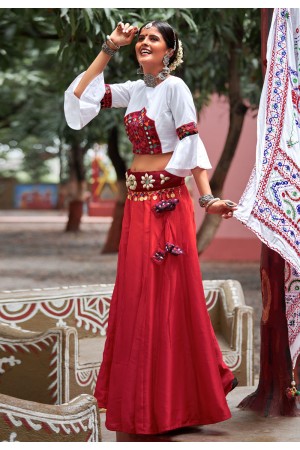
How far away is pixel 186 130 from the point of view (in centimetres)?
450

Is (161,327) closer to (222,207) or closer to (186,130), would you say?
(222,207)

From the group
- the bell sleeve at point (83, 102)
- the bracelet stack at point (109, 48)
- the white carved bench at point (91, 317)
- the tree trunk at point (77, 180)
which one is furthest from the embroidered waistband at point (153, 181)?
the tree trunk at point (77, 180)

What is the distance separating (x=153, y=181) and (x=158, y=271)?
427 millimetres

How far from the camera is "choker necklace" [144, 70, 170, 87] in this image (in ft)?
15.2

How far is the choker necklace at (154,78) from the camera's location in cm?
462

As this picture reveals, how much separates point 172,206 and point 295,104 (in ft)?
2.68

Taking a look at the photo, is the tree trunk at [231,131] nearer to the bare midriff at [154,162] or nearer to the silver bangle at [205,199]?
the bare midriff at [154,162]

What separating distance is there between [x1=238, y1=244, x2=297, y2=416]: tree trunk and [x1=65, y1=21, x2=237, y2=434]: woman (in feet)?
1.51

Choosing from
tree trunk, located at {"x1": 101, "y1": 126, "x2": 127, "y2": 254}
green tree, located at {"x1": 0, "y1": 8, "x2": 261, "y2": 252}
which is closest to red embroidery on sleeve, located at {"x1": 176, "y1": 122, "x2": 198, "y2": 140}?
green tree, located at {"x1": 0, "y1": 8, "x2": 261, "y2": 252}

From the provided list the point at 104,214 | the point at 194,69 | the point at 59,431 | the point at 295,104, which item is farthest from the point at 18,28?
the point at 104,214

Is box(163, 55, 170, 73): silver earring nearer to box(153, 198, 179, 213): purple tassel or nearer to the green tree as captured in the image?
box(153, 198, 179, 213): purple tassel

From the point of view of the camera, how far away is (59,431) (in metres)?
3.63

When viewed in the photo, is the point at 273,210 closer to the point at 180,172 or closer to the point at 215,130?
the point at 180,172

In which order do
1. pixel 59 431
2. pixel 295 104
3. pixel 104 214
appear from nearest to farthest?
pixel 59 431, pixel 295 104, pixel 104 214
